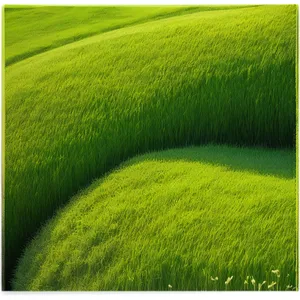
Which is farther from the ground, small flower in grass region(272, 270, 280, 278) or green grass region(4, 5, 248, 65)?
green grass region(4, 5, 248, 65)

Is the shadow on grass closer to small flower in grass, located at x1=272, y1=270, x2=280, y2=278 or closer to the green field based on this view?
the green field

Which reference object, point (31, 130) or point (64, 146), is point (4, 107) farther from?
point (64, 146)

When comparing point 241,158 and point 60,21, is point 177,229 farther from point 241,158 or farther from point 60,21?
point 60,21

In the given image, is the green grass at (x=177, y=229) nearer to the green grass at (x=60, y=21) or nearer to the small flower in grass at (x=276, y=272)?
the small flower in grass at (x=276, y=272)

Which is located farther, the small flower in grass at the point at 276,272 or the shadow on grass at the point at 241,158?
the shadow on grass at the point at 241,158

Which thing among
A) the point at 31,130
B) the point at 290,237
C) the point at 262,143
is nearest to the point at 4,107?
the point at 31,130

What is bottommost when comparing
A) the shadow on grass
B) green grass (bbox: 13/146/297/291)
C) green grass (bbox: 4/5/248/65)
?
green grass (bbox: 13/146/297/291)

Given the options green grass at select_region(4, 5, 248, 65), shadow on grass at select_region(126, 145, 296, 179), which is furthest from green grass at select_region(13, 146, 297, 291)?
green grass at select_region(4, 5, 248, 65)

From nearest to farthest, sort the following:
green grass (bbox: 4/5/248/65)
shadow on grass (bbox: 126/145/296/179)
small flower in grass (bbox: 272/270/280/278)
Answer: small flower in grass (bbox: 272/270/280/278) → shadow on grass (bbox: 126/145/296/179) → green grass (bbox: 4/5/248/65)

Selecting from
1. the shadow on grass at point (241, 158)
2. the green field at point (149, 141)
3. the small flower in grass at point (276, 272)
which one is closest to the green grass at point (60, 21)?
the green field at point (149, 141)
